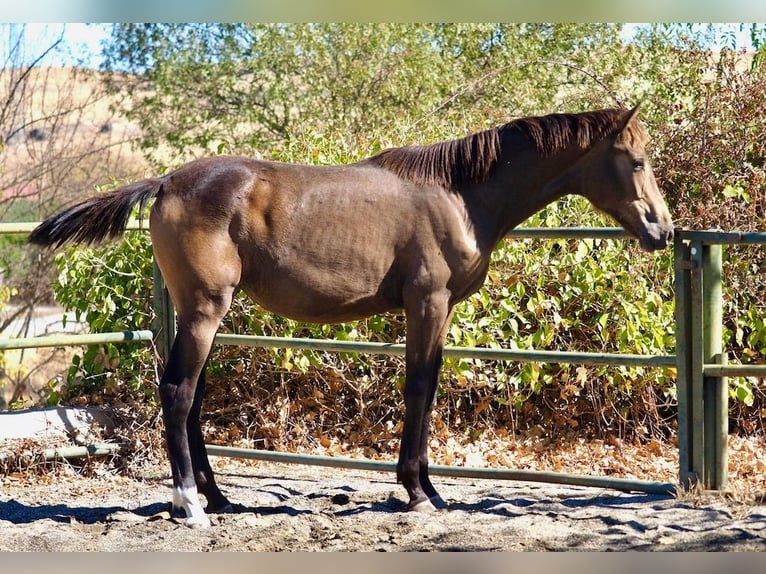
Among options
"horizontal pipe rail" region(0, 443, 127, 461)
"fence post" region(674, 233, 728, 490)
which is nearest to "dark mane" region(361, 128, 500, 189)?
"fence post" region(674, 233, 728, 490)

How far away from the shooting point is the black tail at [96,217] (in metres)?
4.89

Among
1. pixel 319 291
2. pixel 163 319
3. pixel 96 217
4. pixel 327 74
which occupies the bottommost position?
pixel 163 319

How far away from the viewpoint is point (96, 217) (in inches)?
195

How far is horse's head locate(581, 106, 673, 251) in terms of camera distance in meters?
4.79

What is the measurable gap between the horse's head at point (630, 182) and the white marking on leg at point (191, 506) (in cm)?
249

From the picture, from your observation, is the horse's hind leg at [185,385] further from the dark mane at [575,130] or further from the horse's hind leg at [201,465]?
the dark mane at [575,130]

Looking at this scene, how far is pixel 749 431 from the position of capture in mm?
6895

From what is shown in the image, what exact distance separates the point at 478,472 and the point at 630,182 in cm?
171

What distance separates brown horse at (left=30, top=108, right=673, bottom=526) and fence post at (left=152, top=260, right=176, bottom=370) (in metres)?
1.05

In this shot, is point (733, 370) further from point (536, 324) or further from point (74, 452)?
point (74, 452)

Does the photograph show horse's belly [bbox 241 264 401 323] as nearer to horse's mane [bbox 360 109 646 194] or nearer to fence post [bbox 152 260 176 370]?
horse's mane [bbox 360 109 646 194]

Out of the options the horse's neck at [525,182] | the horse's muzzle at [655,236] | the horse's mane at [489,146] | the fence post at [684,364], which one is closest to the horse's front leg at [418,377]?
the horse's neck at [525,182]

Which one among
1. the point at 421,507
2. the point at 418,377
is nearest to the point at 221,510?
the point at 421,507

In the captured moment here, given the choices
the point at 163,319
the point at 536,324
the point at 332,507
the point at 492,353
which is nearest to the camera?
the point at 332,507
